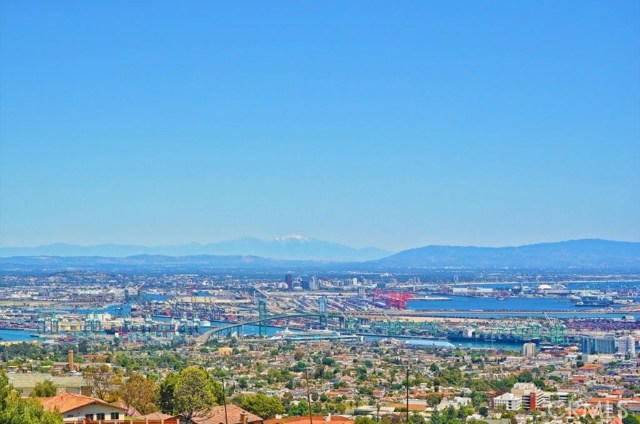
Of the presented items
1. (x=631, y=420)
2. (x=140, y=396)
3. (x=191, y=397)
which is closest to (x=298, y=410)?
(x=140, y=396)

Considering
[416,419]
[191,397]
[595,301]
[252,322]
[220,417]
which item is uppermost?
[595,301]

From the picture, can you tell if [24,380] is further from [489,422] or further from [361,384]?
[361,384]

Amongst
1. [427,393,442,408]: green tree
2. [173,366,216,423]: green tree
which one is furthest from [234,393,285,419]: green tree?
[427,393,442,408]: green tree

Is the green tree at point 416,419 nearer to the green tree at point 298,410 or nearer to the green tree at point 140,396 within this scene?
the green tree at point 298,410

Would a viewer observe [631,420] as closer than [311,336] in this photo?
Yes

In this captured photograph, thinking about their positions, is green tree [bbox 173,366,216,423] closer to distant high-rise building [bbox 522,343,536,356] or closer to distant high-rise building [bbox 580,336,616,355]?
distant high-rise building [bbox 522,343,536,356]

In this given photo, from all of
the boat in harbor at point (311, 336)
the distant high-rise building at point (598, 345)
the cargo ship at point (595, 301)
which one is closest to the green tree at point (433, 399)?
the distant high-rise building at point (598, 345)

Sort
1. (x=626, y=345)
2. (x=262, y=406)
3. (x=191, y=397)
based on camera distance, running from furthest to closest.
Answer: (x=626, y=345)
(x=262, y=406)
(x=191, y=397)

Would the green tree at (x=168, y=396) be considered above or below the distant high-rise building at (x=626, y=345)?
above

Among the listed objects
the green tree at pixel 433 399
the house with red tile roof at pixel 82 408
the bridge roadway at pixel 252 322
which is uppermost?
the house with red tile roof at pixel 82 408

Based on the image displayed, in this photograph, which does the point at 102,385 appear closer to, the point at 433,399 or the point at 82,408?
the point at 82,408
